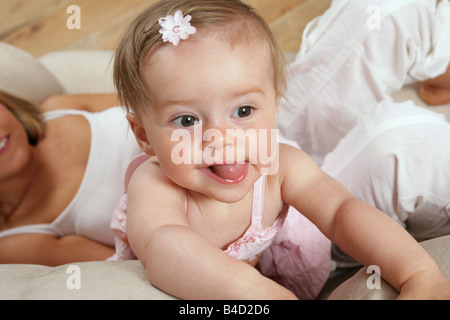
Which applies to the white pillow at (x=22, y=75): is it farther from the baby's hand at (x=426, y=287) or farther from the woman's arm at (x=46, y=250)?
the baby's hand at (x=426, y=287)

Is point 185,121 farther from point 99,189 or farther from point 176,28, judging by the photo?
point 99,189

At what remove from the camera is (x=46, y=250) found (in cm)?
98

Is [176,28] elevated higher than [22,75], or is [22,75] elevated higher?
[22,75]

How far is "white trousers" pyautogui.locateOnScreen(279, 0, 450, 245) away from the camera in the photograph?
765 mm

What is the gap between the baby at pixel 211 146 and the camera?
51 centimetres

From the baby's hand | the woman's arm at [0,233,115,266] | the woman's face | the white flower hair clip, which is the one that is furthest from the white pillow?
the baby's hand

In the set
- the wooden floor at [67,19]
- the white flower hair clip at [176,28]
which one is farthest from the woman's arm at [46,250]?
the wooden floor at [67,19]

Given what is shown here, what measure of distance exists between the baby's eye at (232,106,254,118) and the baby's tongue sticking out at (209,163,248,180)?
2.6 inches

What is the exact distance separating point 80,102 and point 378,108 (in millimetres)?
767

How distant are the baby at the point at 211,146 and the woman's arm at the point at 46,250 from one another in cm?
39

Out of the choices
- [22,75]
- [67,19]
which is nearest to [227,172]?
[22,75]

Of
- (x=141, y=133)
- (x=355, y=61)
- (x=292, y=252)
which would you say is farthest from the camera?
(x=355, y=61)
